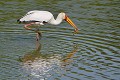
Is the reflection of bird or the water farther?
the reflection of bird

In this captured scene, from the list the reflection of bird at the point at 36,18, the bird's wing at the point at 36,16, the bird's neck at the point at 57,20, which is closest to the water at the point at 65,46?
the bird's neck at the point at 57,20

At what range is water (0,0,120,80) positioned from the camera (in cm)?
1170

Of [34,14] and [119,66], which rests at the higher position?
[34,14]

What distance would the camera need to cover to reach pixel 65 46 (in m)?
14.4

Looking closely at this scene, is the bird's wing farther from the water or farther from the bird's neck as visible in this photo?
the water

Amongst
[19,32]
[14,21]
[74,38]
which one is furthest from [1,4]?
[74,38]

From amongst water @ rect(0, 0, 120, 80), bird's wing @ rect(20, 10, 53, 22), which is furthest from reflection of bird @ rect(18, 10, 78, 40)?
water @ rect(0, 0, 120, 80)

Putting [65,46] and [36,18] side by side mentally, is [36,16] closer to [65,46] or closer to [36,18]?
[36,18]

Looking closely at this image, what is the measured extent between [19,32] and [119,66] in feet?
16.4

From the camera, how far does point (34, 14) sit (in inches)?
609

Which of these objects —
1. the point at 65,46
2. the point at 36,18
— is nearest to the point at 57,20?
the point at 36,18

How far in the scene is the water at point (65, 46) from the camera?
11.7 metres

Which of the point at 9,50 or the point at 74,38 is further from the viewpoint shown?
the point at 74,38

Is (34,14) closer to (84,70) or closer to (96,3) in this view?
(84,70)
